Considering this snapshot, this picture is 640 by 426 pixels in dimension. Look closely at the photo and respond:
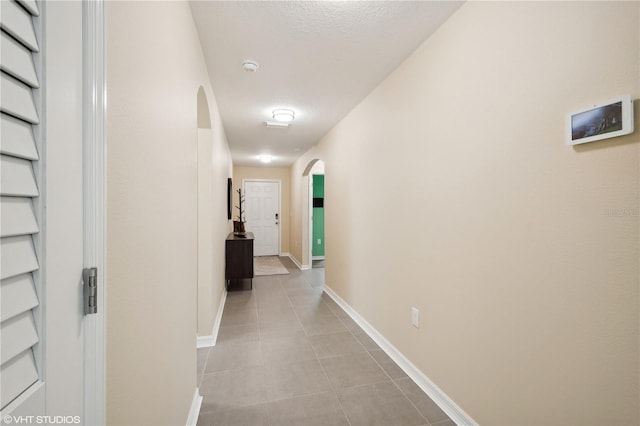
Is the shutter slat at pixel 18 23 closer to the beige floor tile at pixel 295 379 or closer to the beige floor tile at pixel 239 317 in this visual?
the beige floor tile at pixel 295 379

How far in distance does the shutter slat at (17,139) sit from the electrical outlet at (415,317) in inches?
87.0

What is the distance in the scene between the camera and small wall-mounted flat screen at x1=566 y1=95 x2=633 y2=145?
958 millimetres

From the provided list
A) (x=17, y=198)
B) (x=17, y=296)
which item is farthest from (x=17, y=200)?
(x=17, y=296)

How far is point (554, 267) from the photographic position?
1.19m

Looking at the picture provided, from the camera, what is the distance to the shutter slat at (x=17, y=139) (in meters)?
0.44

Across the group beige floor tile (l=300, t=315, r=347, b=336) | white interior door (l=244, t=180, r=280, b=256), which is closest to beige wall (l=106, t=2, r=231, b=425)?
beige floor tile (l=300, t=315, r=347, b=336)

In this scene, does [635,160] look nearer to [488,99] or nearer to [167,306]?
[488,99]

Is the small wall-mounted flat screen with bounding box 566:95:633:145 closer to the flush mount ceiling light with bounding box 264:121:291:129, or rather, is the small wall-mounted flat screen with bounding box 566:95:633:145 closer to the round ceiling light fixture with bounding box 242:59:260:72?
the round ceiling light fixture with bounding box 242:59:260:72

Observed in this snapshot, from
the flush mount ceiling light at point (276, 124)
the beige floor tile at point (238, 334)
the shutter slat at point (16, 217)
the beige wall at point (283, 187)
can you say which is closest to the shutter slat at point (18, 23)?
the shutter slat at point (16, 217)

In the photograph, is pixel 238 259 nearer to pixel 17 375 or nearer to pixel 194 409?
pixel 194 409

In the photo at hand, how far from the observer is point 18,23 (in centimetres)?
45

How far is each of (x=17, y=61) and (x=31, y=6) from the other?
0.11 meters

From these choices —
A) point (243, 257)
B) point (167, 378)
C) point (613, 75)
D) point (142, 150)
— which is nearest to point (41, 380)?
point (142, 150)

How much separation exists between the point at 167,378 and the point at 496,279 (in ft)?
5.36
